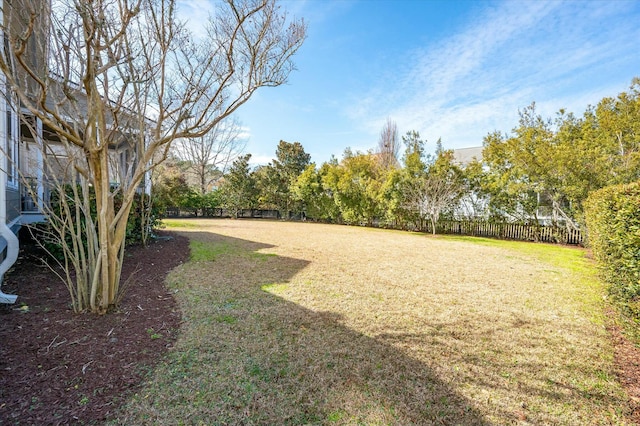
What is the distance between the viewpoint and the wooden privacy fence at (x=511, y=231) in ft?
39.5

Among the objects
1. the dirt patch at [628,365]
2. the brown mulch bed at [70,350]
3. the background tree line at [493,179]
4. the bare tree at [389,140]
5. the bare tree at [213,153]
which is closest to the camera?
the brown mulch bed at [70,350]

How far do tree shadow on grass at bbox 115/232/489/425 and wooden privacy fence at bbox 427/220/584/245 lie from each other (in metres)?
13.0

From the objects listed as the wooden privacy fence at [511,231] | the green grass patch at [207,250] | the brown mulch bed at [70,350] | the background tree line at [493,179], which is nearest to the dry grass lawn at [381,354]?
the brown mulch bed at [70,350]

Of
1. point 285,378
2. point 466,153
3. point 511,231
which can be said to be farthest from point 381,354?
point 466,153

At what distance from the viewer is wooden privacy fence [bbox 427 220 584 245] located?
39.5 feet

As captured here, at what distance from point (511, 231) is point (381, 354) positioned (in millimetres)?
13668

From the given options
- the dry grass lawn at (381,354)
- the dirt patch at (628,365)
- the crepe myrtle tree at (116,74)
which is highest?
the crepe myrtle tree at (116,74)

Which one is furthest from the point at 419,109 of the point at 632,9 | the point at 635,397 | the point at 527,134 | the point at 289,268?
the point at 635,397

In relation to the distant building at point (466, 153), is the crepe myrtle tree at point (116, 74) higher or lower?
lower

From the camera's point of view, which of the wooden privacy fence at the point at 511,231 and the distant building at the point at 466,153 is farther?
the distant building at the point at 466,153

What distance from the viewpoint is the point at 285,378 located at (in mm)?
2301

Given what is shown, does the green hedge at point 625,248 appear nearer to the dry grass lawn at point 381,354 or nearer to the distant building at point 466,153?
the dry grass lawn at point 381,354

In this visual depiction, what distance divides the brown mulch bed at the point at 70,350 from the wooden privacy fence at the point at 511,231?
47.0 feet

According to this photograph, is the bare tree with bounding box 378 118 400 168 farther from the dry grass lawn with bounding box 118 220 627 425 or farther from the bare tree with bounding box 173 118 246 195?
the dry grass lawn with bounding box 118 220 627 425
